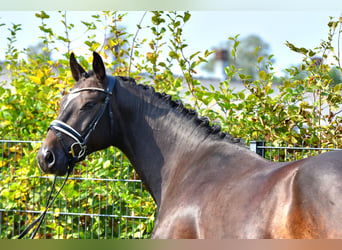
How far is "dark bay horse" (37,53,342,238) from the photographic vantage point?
7.10 feet

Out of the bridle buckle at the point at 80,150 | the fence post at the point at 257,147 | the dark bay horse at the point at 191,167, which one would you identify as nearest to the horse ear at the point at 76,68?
the dark bay horse at the point at 191,167

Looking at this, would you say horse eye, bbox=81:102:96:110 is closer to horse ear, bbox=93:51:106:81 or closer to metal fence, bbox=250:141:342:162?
horse ear, bbox=93:51:106:81

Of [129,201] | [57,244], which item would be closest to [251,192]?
[57,244]

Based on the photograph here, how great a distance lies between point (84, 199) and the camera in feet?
16.8

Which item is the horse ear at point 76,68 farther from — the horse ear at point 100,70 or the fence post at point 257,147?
the fence post at point 257,147

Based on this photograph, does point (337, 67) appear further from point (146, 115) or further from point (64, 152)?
point (64, 152)

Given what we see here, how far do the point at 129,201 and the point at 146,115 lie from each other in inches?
56.5

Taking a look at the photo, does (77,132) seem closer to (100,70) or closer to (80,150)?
(80,150)

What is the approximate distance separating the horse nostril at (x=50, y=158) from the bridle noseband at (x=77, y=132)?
4.1 inches

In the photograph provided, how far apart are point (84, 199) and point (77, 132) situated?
203cm

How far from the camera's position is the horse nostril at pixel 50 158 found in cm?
324

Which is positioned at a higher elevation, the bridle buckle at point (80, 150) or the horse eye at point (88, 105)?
the horse eye at point (88, 105)

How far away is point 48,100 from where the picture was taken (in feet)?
17.7

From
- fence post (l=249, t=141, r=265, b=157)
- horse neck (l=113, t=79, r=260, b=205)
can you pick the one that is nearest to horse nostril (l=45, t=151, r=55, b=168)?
Result: horse neck (l=113, t=79, r=260, b=205)
